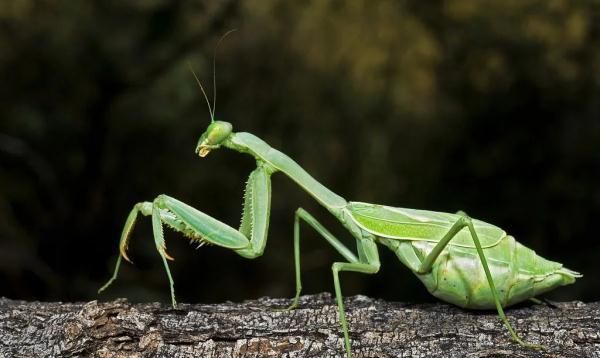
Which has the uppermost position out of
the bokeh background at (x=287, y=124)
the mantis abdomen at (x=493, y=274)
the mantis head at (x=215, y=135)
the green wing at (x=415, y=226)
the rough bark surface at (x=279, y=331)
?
the bokeh background at (x=287, y=124)

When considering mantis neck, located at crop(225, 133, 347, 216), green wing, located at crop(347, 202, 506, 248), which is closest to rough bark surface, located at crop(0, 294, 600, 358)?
green wing, located at crop(347, 202, 506, 248)

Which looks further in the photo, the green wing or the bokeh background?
the bokeh background

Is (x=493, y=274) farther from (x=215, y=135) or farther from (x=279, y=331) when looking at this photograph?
(x=215, y=135)

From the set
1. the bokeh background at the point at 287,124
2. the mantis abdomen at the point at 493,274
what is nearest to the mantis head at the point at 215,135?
the mantis abdomen at the point at 493,274

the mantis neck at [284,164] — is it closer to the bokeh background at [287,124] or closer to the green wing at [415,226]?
the green wing at [415,226]

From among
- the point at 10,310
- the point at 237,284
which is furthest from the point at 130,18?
the point at 10,310

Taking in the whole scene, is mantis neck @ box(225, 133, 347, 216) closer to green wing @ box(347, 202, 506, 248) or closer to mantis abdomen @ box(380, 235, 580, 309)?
green wing @ box(347, 202, 506, 248)

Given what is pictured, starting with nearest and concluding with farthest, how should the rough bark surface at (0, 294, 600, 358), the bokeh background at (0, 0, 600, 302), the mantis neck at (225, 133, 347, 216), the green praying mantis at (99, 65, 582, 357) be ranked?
the rough bark surface at (0, 294, 600, 358) < the green praying mantis at (99, 65, 582, 357) < the mantis neck at (225, 133, 347, 216) < the bokeh background at (0, 0, 600, 302)
